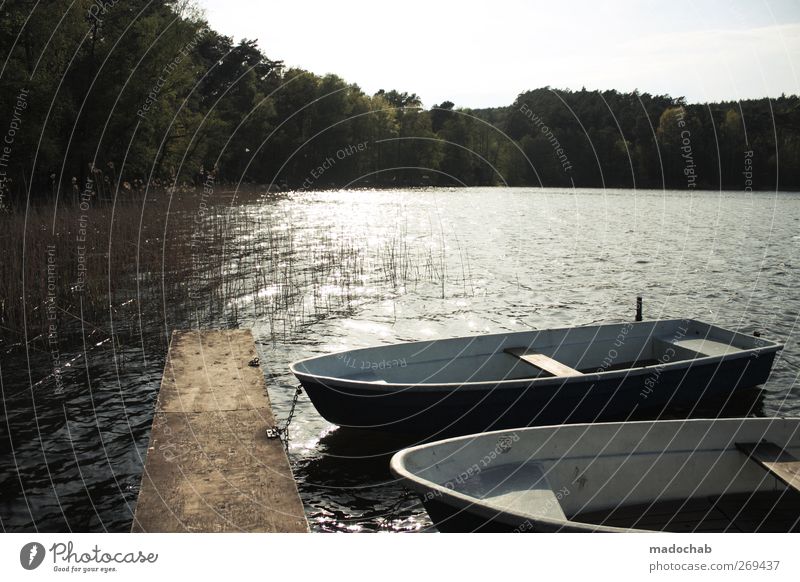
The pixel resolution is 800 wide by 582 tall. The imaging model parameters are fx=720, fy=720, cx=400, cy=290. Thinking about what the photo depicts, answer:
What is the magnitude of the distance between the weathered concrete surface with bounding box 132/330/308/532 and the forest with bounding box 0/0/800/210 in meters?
6.32

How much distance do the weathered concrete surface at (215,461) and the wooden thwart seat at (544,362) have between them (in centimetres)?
385

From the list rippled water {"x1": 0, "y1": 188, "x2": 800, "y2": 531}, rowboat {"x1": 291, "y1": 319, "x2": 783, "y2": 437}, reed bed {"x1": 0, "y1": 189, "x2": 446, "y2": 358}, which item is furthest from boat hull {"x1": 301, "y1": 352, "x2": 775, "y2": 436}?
reed bed {"x1": 0, "y1": 189, "x2": 446, "y2": 358}

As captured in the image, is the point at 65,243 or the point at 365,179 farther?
the point at 365,179

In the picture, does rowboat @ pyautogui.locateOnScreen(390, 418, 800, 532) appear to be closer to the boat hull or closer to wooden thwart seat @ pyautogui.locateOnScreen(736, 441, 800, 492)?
wooden thwart seat @ pyautogui.locateOnScreen(736, 441, 800, 492)

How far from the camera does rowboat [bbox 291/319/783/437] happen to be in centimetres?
873

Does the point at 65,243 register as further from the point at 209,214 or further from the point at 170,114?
the point at 170,114

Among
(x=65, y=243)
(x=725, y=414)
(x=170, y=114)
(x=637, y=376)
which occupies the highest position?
(x=170, y=114)

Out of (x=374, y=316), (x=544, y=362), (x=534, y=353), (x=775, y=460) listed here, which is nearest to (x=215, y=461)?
(x=775, y=460)

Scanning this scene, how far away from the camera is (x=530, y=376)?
409 inches

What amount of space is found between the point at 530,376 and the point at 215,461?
5564 millimetres
